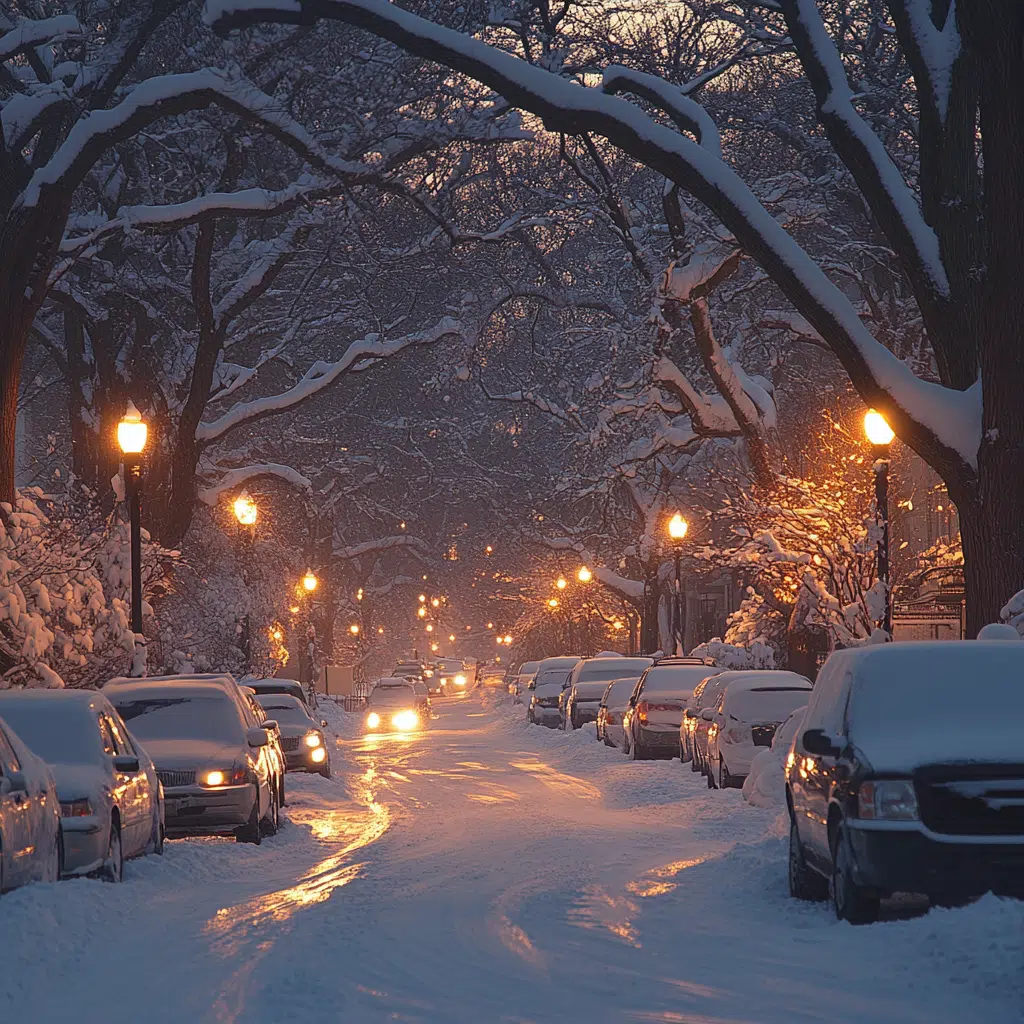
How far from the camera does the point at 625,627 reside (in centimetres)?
8306

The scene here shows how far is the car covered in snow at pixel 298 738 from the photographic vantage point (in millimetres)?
30205

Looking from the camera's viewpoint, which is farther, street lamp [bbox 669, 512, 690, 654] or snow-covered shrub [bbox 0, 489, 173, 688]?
street lamp [bbox 669, 512, 690, 654]

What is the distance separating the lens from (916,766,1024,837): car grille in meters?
11.2

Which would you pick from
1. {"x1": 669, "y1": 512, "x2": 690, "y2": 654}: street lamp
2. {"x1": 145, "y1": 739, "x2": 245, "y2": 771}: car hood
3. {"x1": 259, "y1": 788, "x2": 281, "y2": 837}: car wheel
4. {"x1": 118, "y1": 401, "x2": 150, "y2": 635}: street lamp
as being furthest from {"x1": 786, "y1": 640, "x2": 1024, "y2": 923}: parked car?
{"x1": 669, "y1": 512, "x2": 690, "y2": 654}: street lamp

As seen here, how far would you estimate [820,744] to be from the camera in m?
12.2

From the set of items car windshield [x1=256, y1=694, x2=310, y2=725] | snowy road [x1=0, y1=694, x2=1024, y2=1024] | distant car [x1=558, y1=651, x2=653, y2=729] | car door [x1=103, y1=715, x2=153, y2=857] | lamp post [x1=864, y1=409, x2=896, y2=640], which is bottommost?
snowy road [x1=0, y1=694, x2=1024, y2=1024]

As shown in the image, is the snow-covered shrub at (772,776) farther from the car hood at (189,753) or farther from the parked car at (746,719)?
the car hood at (189,753)

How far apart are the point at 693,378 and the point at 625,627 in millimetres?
42018

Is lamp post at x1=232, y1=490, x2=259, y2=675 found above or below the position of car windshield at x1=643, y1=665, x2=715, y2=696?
above

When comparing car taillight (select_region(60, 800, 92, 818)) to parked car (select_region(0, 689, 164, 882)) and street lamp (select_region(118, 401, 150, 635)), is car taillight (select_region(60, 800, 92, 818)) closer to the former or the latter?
parked car (select_region(0, 689, 164, 882))

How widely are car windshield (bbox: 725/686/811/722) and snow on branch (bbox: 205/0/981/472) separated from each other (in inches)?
307

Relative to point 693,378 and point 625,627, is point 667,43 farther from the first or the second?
point 625,627

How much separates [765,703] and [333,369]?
634 inches

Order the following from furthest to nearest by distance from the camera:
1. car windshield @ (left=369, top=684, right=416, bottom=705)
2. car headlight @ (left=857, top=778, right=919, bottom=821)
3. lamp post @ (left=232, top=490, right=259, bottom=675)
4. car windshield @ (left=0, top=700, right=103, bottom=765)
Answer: car windshield @ (left=369, top=684, right=416, bottom=705) → lamp post @ (left=232, top=490, right=259, bottom=675) → car windshield @ (left=0, top=700, right=103, bottom=765) → car headlight @ (left=857, top=778, right=919, bottom=821)
